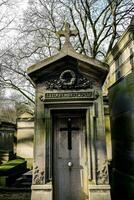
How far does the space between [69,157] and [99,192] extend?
43.6 inches

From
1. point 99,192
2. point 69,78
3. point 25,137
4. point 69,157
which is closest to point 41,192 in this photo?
point 69,157

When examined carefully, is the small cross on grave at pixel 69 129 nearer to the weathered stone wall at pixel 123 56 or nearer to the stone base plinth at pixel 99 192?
the stone base plinth at pixel 99 192

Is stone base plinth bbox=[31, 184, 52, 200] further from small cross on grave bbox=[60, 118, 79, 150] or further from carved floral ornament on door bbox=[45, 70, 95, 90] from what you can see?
carved floral ornament on door bbox=[45, 70, 95, 90]

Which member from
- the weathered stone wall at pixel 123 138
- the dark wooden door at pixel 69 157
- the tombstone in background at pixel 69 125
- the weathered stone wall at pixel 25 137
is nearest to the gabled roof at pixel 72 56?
the tombstone in background at pixel 69 125

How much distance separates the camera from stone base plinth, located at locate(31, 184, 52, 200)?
5.95 meters

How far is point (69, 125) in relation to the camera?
21.8 ft

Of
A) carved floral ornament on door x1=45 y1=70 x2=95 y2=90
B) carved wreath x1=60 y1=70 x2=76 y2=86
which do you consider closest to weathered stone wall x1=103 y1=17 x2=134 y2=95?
carved floral ornament on door x1=45 y1=70 x2=95 y2=90

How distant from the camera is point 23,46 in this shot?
20.4m

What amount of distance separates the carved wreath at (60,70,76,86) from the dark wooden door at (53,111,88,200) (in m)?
0.75

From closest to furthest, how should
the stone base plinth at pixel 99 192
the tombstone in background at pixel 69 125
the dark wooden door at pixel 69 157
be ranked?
1. the stone base plinth at pixel 99 192
2. the tombstone in background at pixel 69 125
3. the dark wooden door at pixel 69 157

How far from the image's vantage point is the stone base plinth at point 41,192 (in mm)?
5945

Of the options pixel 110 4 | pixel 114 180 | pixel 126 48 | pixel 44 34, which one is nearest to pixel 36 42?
pixel 44 34

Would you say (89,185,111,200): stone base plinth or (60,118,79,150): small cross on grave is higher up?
(60,118,79,150): small cross on grave

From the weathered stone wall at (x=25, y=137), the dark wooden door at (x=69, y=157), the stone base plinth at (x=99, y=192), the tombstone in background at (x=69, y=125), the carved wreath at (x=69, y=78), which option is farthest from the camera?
the weathered stone wall at (x=25, y=137)
